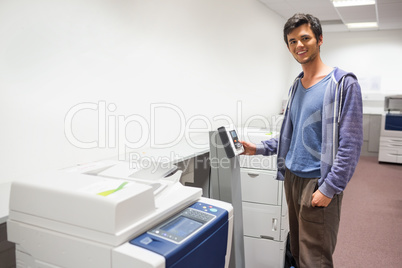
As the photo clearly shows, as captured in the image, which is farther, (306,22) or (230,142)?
(230,142)

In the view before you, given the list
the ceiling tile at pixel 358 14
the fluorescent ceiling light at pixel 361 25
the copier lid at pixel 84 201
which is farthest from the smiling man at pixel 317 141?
the fluorescent ceiling light at pixel 361 25

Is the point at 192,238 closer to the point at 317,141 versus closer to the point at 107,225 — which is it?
the point at 107,225

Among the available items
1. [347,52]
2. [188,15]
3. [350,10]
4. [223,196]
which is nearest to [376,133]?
[347,52]

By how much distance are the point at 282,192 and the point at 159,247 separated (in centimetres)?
146

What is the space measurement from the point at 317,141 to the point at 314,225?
38 centimetres

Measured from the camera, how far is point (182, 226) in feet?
3.20

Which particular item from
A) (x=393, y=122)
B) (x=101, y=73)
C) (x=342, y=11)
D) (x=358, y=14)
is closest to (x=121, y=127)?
(x=101, y=73)

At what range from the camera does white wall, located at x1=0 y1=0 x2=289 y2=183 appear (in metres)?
1.46

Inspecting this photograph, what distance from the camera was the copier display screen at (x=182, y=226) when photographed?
93 centimetres

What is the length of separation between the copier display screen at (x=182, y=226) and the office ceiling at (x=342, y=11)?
3977 mm

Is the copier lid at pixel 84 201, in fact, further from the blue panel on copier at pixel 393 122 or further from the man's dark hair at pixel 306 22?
the blue panel on copier at pixel 393 122

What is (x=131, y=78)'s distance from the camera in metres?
2.11

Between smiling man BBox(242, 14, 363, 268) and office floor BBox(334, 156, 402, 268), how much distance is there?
1.15 m

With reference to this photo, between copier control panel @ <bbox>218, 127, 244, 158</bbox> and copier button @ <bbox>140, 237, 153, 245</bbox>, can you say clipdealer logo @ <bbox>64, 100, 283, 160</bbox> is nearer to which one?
copier control panel @ <bbox>218, 127, 244, 158</bbox>
